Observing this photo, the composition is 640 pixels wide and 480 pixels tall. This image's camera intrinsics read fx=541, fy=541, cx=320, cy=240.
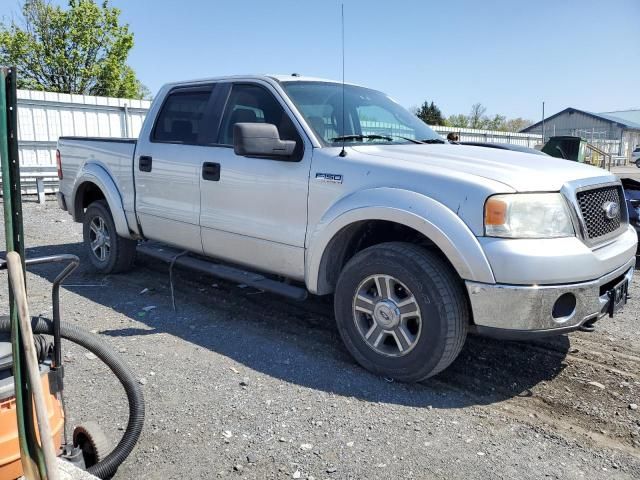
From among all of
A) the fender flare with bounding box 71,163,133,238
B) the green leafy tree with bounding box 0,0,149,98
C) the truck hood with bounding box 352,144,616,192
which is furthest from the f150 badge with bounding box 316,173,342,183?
the green leafy tree with bounding box 0,0,149,98

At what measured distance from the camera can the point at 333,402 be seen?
128 inches

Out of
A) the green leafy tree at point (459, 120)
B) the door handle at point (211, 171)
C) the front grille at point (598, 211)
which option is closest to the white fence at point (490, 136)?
the door handle at point (211, 171)

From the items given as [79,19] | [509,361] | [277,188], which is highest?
[79,19]

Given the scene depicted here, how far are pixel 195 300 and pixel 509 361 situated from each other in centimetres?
290

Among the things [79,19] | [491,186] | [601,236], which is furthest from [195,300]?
[79,19]

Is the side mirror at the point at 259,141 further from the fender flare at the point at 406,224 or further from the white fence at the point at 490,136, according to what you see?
the white fence at the point at 490,136

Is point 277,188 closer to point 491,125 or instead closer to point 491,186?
point 491,186

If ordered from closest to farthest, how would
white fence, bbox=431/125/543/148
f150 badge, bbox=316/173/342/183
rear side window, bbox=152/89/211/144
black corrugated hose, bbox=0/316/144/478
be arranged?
black corrugated hose, bbox=0/316/144/478 < f150 badge, bbox=316/173/342/183 < rear side window, bbox=152/89/211/144 < white fence, bbox=431/125/543/148

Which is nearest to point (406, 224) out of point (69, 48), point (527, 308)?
point (527, 308)

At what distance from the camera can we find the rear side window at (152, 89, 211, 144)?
4.90 m

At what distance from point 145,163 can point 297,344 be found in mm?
2401

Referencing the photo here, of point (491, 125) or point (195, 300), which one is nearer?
point (195, 300)

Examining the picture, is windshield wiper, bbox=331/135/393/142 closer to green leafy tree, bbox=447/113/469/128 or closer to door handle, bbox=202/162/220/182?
door handle, bbox=202/162/220/182

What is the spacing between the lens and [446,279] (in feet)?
10.7
